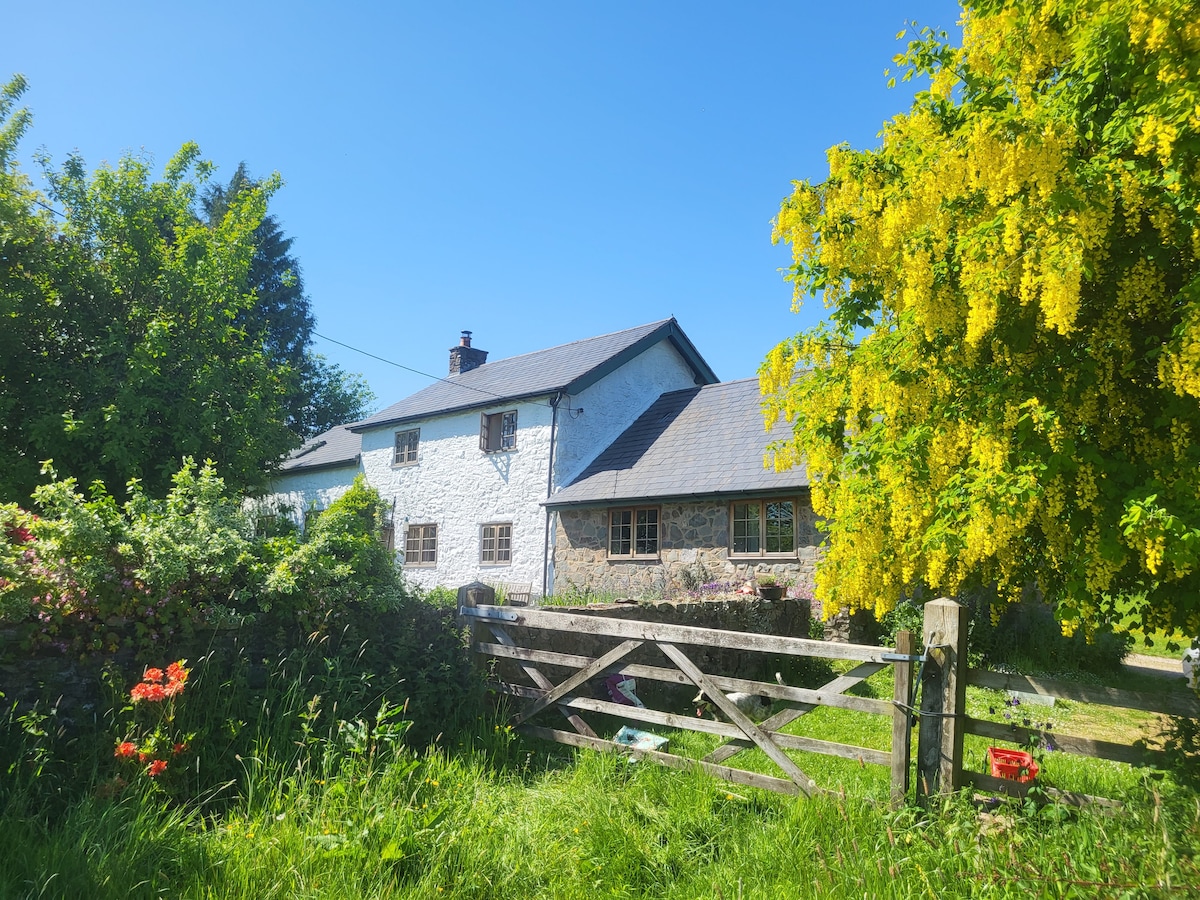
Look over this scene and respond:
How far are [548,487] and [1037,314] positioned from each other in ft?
52.7

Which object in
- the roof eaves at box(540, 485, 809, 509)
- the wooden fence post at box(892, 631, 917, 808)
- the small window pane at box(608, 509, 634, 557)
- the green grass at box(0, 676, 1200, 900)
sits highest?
the roof eaves at box(540, 485, 809, 509)

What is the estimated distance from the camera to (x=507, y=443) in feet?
69.6

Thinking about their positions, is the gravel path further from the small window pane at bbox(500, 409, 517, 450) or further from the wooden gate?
the small window pane at bbox(500, 409, 517, 450)

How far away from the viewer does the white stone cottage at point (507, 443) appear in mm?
20062

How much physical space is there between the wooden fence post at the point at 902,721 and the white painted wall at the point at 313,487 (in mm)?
23555

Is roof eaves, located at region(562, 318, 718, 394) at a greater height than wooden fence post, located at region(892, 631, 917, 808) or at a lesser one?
greater

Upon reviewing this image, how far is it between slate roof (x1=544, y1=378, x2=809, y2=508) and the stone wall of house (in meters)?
0.50

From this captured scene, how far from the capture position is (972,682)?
441cm

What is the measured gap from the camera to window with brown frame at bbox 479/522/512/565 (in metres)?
20.6

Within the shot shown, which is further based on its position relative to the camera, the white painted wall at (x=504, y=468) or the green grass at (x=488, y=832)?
the white painted wall at (x=504, y=468)

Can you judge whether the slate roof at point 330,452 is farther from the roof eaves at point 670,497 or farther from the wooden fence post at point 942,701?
the wooden fence post at point 942,701

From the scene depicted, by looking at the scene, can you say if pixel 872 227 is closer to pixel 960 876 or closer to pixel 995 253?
pixel 995 253

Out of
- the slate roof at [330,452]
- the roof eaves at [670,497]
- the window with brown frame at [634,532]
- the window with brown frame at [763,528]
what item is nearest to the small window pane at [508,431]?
the roof eaves at [670,497]

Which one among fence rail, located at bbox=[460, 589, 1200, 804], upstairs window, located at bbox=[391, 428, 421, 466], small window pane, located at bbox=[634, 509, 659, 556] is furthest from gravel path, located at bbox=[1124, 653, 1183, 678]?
upstairs window, located at bbox=[391, 428, 421, 466]
